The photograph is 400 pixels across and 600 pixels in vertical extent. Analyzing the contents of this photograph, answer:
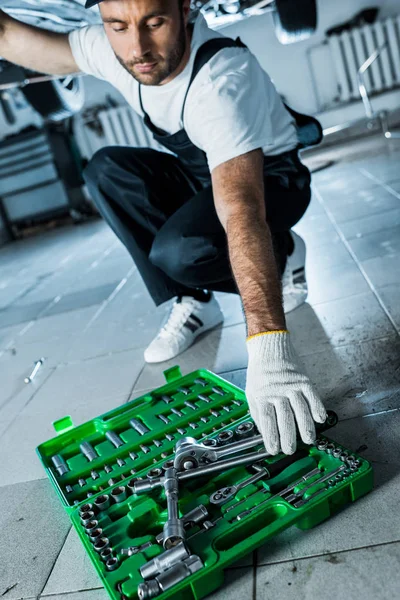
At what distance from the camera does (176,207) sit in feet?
5.69

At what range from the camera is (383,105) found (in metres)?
5.96

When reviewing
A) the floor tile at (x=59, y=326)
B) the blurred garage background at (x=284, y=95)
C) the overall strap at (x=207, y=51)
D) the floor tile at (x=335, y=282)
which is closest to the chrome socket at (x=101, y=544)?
the overall strap at (x=207, y=51)

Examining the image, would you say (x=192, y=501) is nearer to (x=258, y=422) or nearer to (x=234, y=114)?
(x=258, y=422)

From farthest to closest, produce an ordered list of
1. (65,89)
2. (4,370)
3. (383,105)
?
(383,105) → (65,89) → (4,370)

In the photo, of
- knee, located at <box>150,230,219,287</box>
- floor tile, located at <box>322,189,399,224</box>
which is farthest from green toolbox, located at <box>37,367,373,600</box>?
floor tile, located at <box>322,189,399,224</box>

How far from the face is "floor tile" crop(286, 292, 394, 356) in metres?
0.74

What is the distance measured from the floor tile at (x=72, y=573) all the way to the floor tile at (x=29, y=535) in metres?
0.02

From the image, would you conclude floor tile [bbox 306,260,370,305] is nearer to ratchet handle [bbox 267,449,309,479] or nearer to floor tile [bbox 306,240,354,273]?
floor tile [bbox 306,240,354,273]

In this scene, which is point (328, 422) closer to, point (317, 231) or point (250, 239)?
point (250, 239)

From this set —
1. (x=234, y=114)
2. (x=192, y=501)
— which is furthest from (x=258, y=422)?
(x=234, y=114)

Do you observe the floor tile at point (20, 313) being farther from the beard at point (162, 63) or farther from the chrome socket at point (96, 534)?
the chrome socket at point (96, 534)

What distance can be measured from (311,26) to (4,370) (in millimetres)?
1797

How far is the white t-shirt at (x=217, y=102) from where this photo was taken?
121cm

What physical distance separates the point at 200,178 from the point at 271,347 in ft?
2.98
